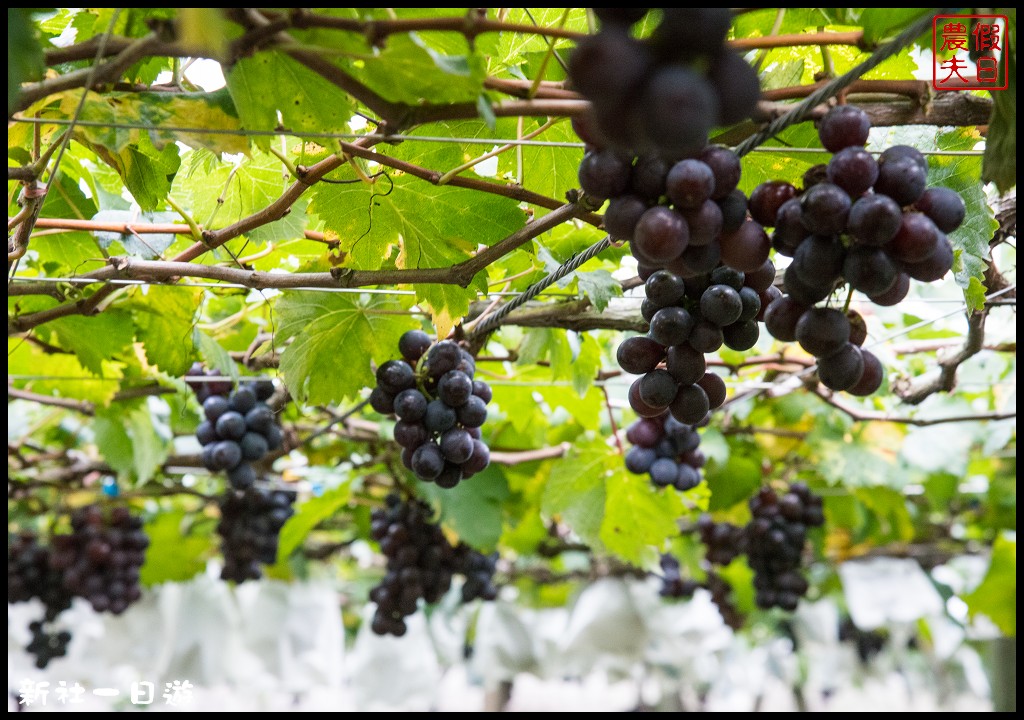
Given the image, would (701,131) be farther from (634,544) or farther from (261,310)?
(634,544)

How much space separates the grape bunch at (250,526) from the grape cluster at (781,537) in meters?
1.77

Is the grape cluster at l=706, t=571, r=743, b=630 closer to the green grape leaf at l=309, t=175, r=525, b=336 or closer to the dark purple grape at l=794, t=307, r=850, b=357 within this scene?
the green grape leaf at l=309, t=175, r=525, b=336

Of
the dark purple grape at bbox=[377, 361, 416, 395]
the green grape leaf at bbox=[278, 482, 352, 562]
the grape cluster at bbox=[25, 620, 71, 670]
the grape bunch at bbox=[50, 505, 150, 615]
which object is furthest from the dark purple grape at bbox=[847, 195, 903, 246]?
the grape cluster at bbox=[25, 620, 71, 670]

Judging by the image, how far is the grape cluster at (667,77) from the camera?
2.02 ft

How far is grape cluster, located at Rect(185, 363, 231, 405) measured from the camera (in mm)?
2226

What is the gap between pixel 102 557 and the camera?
335cm

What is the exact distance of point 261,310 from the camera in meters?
2.31

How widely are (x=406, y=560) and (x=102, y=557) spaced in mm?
1241

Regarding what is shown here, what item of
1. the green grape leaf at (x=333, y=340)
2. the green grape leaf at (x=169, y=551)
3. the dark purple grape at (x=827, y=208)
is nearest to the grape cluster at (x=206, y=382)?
the green grape leaf at (x=333, y=340)

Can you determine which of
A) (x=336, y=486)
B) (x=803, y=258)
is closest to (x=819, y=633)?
(x=336, y=486)

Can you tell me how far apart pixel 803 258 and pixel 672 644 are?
549 cm

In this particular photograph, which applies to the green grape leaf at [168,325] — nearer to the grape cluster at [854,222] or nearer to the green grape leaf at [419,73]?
the green grape leaf at [419,73]

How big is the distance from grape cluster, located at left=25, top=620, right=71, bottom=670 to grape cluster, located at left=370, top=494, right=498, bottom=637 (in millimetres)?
1687

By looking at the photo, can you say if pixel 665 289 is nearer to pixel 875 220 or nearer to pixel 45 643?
pixel 875 220
